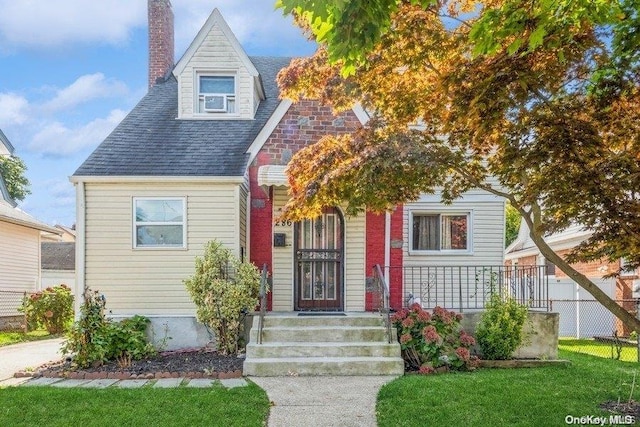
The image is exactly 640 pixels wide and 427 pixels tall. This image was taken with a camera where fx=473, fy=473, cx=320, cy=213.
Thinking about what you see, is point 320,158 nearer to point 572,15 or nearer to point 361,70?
point 361,70

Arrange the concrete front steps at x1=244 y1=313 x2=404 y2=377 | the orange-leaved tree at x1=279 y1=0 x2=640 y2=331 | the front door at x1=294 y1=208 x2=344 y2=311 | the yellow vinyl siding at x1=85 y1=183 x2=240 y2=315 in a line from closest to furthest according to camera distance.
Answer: the orange-leaved tree at x1=279 y1=0 x2=640 y2=331 → the concrete front steps at x1=244 y1=313 x2=404 y2=377 → the yellow vinyl siding at x1=85 y1=183 x2=240 y2=315 → the front door at x1=294 y1=208 x2=344 y2=311

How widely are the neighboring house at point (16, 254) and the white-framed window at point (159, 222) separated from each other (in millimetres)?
8338

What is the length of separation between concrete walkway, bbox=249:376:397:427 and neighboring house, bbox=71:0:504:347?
A: 3.21 metres

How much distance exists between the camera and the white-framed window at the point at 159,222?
9.84 metres

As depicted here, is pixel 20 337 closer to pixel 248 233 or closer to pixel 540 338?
pixel 248 233

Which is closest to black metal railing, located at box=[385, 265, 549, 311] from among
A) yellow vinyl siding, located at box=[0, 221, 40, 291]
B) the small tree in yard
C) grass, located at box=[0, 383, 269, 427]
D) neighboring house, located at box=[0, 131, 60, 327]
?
the small tree in yard

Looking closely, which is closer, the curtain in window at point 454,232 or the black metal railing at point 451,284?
the black metal railing at point 451,284

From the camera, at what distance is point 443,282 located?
1116 cm

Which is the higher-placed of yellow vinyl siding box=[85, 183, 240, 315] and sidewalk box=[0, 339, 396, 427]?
yellow vinyl siding box=[85, 183, 240, 315]

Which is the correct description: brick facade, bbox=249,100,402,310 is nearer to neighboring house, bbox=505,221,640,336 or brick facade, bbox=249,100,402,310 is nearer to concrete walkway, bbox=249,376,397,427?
concrete walkway, bbox=249,376,397,427

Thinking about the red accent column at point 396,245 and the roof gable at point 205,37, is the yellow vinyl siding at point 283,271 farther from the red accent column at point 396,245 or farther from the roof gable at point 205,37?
the roof gable at point 205,37

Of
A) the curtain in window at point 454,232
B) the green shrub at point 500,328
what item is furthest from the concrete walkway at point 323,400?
the curtain in window at point 454,232

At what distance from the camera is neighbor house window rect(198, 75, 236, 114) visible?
11586mm

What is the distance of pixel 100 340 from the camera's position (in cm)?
816
